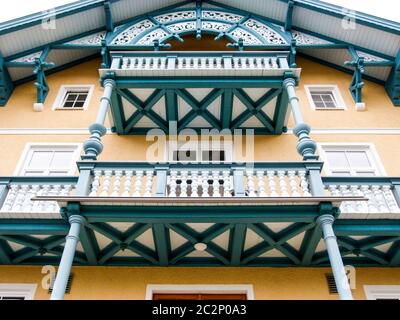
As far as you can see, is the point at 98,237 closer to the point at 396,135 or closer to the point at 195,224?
the point at 195,224

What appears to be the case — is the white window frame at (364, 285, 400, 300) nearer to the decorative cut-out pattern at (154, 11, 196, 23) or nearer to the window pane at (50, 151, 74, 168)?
the window pane at (50, 151, 74, 168)

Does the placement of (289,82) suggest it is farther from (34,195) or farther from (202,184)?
(34,195)

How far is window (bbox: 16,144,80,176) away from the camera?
13008 mm

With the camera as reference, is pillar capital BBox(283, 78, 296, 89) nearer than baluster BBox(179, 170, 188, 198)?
No

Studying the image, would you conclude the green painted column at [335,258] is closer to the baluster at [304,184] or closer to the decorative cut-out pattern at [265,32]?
the baluster at [304,184]

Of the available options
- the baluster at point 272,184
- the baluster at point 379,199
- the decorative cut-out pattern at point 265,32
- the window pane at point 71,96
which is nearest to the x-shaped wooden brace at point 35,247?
the baluster at point 272,184

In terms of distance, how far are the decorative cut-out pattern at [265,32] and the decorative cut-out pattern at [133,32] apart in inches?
143

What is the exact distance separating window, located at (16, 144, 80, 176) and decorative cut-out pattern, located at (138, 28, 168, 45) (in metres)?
4.34

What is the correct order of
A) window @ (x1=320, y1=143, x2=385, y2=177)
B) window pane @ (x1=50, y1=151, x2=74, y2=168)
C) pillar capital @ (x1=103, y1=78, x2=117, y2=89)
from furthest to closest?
1. window pane @ (x1=50, y1=151, x2=74, y2=168)
2. window @ (x1=320, y1=143, x2=385, y2=177)
3. pillar capital @ (x1=103, y1=78, x2=117, y2=89)

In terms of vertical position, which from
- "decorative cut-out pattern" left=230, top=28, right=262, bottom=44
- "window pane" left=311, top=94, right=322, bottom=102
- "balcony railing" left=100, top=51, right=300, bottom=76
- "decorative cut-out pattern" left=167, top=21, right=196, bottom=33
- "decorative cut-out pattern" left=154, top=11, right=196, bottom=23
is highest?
"decorative cut-out pattern" left=154, top=11, right=196, bottom=23

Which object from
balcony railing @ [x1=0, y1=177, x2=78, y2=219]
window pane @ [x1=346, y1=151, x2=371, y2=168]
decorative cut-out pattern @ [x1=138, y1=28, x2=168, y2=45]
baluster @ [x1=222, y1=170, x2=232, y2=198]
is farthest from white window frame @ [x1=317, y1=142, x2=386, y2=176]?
balcony railing @ [x1=0, y1=177, x2=78, y2=219]
